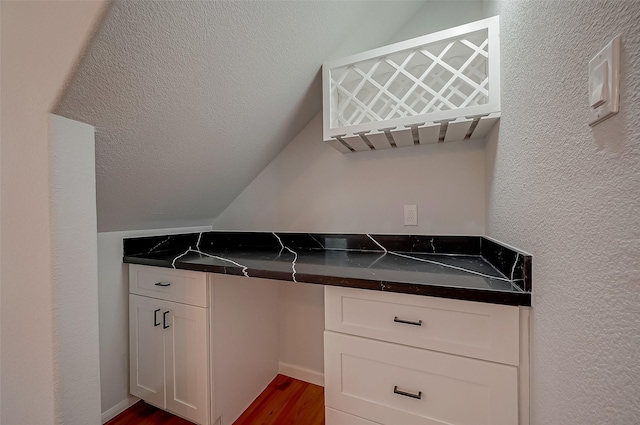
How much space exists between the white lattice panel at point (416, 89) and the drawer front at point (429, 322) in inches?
28.5

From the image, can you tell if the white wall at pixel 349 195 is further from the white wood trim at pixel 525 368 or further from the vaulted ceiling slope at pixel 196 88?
the white wood trim at pixel 525 368

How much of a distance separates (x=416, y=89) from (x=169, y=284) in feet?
5.15

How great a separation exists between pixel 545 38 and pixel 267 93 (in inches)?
40.9

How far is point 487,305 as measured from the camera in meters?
0.75

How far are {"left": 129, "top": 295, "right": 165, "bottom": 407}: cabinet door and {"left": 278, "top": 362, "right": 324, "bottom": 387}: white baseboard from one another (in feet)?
2.34

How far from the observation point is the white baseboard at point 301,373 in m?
1.64

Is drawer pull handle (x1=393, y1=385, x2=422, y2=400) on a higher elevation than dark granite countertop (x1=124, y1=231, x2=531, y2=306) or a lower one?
lower

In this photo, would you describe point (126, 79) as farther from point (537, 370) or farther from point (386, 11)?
point (537, 370)

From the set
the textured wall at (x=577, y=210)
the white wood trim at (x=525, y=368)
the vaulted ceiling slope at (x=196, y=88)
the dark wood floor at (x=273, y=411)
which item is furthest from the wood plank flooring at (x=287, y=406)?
the vaulted ceiling slope at (x=196, y=88)

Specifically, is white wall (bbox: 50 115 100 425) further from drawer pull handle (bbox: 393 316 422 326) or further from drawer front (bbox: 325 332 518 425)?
drawer pull handle (bbox: 393 316 422 326)

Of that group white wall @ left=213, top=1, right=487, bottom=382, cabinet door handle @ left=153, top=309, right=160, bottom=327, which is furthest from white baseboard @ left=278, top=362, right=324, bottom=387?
cabinet door handle @ left=153, top=309, right=160, bottom=327

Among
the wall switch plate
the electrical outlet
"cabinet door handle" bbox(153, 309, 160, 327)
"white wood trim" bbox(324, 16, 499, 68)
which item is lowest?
"cabinet door handle" bbox(153, 309, 160, 327)

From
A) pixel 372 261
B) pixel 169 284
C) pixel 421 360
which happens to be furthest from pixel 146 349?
pixel 421 360

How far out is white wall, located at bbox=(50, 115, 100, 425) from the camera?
811 mm
